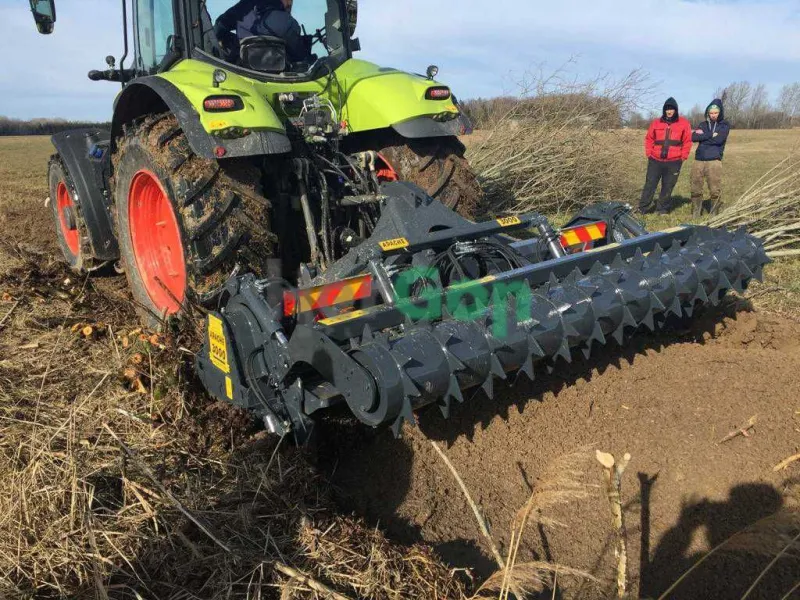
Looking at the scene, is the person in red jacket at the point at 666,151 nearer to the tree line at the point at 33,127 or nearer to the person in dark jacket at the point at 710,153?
the person in dark jacket at the point at 710,153


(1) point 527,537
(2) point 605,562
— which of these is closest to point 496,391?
(1) point 527,537

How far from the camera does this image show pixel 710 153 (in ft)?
30.5

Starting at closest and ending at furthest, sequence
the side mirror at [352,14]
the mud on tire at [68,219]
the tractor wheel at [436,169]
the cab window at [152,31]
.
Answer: the tractor wheel at [436,169] < the cab window at [152,31] < the side mirror at [352,14] < the mud on tire at [68,219]

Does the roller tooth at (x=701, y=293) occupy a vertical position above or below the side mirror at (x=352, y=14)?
below

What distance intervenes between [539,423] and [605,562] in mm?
794

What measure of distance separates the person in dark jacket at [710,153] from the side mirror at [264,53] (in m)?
7.30

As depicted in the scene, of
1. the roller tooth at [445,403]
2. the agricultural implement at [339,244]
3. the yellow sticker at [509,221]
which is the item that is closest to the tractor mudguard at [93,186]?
the agricultural implement at [339,244]

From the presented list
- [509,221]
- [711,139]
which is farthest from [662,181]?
[509,221]

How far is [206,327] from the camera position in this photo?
2842 mm

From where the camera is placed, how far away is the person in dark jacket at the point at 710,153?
928 centimetres

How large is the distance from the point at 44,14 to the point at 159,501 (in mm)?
3570

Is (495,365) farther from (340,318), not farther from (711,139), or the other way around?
(711,139)

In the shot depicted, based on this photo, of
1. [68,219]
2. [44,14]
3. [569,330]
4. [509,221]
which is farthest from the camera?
[68,219]

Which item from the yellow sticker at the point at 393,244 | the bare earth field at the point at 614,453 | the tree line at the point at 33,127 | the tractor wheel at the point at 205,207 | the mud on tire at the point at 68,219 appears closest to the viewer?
the bare earth field at the point at 614,453
